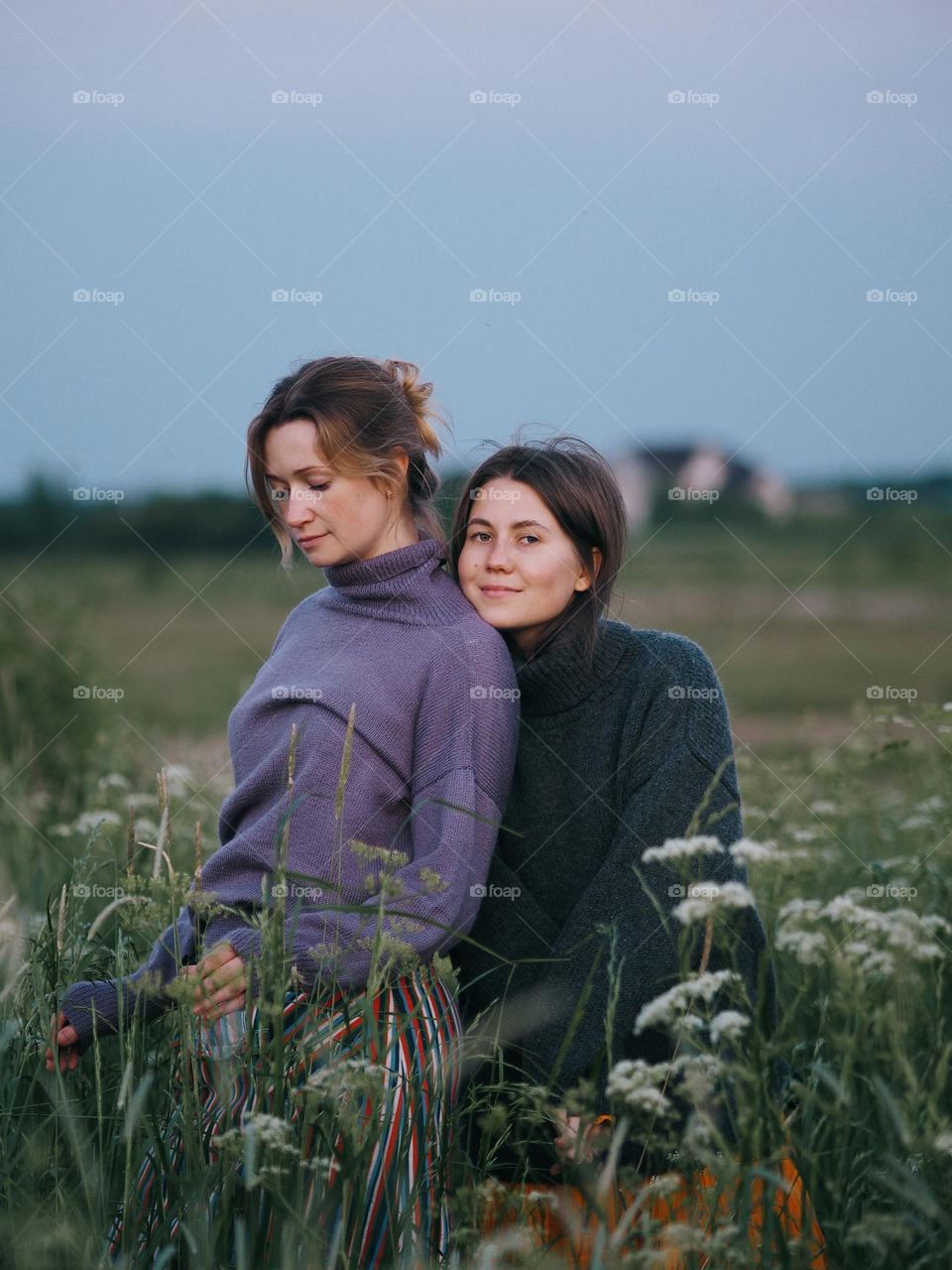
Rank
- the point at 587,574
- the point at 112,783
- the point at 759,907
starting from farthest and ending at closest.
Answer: the point at 112,783 < the point at 759,907 < the point at 587,574

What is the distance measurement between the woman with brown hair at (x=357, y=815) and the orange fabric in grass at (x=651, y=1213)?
0.41ft

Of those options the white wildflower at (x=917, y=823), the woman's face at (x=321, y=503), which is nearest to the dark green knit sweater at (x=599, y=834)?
the woman's face at (x=321, y=503)

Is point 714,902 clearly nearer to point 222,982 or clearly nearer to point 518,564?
point 222,982

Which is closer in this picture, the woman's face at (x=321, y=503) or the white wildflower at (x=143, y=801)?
the woman's face at (x=321, y=503)

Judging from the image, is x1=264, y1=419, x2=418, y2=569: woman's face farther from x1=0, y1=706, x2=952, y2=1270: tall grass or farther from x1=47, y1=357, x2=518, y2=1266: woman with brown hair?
x1=0, y1=706, x2=952, y2=1270: tall grass

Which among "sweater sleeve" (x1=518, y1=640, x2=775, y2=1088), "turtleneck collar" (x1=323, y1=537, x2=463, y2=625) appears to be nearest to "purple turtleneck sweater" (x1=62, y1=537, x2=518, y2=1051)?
"turtleneck collar" (x1=323, y1=537, x2=463, y2=625)

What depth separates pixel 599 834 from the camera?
258 centimetres

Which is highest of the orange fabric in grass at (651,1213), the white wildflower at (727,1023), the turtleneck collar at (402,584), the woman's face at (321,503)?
the woman's face at (321,503)

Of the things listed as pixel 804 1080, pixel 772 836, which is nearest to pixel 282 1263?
pixel 804 1080

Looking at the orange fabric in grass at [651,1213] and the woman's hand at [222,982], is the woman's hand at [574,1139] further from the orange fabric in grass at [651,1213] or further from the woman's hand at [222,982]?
the woman's hand at [222,982]

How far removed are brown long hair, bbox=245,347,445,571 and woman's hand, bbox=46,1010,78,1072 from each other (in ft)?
3.12

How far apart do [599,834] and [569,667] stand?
31cm

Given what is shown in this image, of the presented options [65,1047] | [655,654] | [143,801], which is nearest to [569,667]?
[655,654]

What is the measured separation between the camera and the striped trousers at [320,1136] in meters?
1.91
